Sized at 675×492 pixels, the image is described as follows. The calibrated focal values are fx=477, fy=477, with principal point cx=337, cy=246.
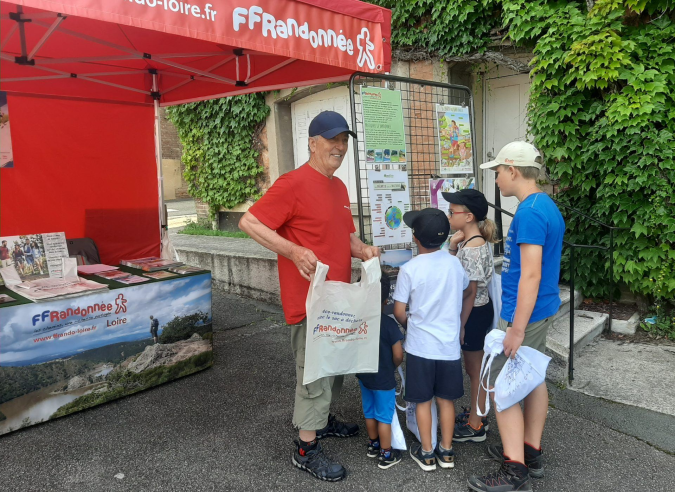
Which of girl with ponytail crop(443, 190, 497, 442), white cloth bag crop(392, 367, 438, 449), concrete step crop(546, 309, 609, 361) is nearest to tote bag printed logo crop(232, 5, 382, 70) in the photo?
girl with ponytail crop(443, 190, 497, 442)

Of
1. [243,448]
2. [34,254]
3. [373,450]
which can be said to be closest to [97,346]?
[34,254]

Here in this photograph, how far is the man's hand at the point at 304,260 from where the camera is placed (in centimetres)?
234

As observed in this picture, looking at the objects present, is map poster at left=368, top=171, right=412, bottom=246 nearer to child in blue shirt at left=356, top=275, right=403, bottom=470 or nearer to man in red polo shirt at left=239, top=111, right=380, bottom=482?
man in red polo shirt at left=239, top=111, right=380, bottom=482

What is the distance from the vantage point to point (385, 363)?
268 centimetres

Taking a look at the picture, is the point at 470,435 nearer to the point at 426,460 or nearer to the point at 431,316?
the point at 426,460

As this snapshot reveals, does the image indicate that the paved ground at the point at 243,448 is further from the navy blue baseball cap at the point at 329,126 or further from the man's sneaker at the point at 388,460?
the navy blue baseball cap at the point at 329,126

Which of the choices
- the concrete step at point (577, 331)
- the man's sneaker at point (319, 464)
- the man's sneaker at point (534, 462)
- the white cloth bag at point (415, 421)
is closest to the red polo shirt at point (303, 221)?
the man's sneaker at point (319, 464)

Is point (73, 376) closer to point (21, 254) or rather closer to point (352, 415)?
point (21, 254)

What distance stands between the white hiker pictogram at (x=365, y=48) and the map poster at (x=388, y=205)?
0.76 metres

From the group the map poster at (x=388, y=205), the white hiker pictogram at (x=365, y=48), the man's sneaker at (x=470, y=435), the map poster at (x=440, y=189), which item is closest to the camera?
the man's sneaker at (x=470, y=435)

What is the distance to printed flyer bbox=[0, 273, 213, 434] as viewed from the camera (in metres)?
3.08

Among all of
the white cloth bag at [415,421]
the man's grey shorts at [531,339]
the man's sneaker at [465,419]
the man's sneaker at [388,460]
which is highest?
the man's grey shorts at [531,339]

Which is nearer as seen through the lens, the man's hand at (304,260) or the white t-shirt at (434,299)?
the man's hand at (304,260)

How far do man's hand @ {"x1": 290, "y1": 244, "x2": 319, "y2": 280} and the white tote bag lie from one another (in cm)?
4
